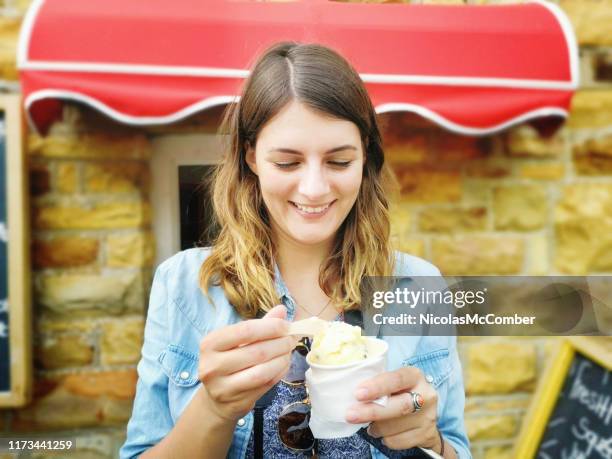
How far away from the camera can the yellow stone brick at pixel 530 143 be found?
1004 mm

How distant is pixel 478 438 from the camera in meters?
1.10

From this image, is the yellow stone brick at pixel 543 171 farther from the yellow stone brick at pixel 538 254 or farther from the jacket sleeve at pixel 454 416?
the jacket sleeve at pixel 454 416

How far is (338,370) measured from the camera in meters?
0.54

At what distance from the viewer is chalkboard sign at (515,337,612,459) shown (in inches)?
39.7

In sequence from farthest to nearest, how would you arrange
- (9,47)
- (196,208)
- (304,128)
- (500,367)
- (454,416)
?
(500,367), (9,47), (196,208), (454,416), (304,128)

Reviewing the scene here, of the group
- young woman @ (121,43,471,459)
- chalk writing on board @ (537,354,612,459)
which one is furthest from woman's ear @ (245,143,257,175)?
chalk writing on board @ (537,354,612,459)

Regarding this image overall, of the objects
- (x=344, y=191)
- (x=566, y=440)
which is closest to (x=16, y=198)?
(x=344, y=191)

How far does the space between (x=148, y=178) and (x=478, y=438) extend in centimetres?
84

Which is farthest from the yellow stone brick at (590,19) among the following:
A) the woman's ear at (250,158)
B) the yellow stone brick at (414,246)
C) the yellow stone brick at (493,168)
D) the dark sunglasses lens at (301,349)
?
the dark sunglasses lens at (301,349)

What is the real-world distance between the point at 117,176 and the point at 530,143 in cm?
77

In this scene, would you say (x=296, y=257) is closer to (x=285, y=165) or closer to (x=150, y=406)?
(x=285, y=165)

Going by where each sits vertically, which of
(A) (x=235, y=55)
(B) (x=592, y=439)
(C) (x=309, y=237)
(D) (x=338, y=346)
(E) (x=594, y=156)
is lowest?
(B) (x=592, y=439)

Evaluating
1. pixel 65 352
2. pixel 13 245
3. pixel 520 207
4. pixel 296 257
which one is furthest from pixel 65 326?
pixel 520 207

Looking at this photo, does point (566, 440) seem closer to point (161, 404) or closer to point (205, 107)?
point (161, 404)
